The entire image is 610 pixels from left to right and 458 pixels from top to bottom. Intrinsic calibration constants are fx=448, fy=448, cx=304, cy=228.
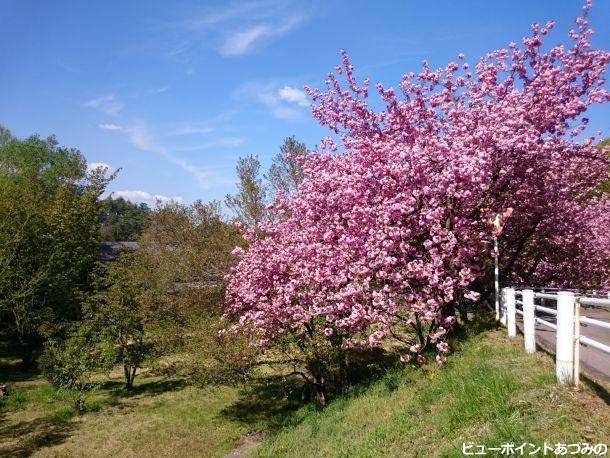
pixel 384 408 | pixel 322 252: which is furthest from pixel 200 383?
pixel 384 408

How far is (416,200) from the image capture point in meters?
11.4

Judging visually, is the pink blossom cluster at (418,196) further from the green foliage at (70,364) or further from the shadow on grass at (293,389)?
the green foliage at (70,364)

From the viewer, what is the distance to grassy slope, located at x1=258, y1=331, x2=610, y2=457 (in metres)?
5.25

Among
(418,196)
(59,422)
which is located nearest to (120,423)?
(59,422)

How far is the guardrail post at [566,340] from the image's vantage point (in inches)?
237

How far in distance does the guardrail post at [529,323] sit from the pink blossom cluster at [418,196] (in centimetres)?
195

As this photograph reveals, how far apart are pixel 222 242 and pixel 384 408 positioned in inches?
602

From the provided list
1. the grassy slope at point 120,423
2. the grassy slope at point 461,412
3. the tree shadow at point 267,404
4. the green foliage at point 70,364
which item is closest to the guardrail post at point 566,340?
the grassy slope at point 461,412

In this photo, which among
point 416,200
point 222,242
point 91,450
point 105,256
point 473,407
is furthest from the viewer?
point 105,256

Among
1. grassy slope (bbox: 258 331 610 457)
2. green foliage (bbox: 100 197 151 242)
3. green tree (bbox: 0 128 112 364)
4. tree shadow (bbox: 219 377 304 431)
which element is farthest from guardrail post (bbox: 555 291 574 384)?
green foliage (bbox: 100 197 151 242)

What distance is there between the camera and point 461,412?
6.59 m

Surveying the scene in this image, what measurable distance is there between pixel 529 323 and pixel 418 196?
13.9 ft

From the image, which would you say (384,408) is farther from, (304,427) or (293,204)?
(293,204)

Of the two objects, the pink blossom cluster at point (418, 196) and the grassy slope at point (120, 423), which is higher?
the pink blossom cluster at point (418, 196)
